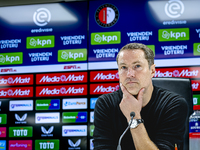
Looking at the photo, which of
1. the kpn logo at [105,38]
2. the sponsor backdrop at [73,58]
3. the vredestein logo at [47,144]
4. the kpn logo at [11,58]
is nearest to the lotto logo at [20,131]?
the sponsor backdrop at [73,58]

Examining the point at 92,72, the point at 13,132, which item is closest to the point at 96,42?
the point at 92,72

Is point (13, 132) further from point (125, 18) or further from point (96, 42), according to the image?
point (125, 18)

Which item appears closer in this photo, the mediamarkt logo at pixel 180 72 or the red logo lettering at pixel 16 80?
the mediamarkt logo at pixel 180 72

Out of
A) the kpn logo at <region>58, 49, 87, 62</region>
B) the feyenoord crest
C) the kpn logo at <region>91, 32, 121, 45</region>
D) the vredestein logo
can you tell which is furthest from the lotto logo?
the feyenoord crest

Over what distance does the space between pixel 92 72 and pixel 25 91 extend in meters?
0.85

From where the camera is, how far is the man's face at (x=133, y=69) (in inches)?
51.8

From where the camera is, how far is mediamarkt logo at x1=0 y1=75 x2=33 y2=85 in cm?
322

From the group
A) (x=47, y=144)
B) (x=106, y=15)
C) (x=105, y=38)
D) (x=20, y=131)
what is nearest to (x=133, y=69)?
(x=105, y=38)

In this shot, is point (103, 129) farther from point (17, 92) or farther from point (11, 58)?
point (11, 58)

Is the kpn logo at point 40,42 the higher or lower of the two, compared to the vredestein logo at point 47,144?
higher

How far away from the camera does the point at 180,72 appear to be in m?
2.91

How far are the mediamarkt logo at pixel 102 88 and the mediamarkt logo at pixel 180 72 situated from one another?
518 mm

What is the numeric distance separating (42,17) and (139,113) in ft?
7.87

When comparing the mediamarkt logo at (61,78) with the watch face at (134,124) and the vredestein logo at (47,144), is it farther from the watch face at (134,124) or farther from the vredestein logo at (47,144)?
the watch face at (134,124)
